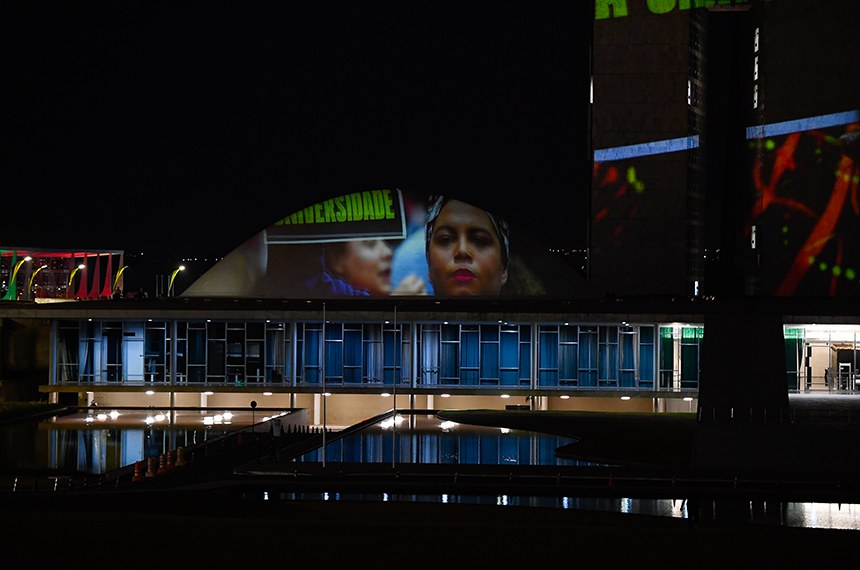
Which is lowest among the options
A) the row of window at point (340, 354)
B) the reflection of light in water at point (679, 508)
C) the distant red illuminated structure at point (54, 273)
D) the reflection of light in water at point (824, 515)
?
the reflection of light in water at point (824, 515)

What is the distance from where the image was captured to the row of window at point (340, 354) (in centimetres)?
5878

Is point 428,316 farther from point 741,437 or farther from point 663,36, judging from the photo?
point 663,36

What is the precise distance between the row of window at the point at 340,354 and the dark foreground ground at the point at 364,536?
2647cm

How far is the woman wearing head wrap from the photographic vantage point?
220 ft

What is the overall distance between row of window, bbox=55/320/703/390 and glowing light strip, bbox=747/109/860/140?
1798 cm

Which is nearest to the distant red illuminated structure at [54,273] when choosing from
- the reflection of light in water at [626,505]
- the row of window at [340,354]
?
the row of window at [340,354]

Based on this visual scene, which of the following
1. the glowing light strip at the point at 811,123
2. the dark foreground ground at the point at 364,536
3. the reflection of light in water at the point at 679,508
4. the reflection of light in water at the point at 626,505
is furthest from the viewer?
the glowing light strip at the point at 811,123

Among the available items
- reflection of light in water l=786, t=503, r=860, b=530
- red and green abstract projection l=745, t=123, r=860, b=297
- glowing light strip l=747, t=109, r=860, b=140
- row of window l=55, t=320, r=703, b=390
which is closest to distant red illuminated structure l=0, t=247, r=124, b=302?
row of window l=55, t=320, r=703, b=390

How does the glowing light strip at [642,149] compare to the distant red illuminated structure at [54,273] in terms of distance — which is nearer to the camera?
the glowing light strip at [642,149]

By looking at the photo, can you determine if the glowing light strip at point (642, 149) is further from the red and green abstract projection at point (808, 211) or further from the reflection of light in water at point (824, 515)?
the reflection of light in water at point (824, 515)

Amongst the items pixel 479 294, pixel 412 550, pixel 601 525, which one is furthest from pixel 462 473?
pixel 479 294

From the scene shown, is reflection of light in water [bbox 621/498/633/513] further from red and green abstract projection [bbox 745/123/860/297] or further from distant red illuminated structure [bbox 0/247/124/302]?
distant red illuminated structure [bbox 0/247/124/302]

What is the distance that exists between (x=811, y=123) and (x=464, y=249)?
1843 centimetres

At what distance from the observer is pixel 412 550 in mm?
25469
